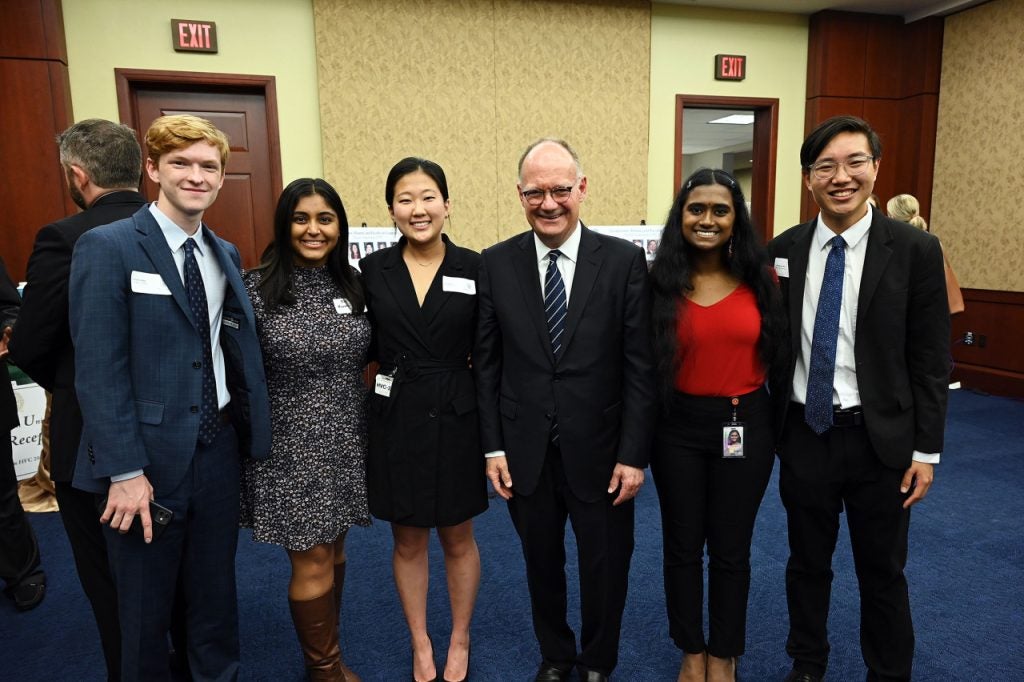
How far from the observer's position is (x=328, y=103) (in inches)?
187

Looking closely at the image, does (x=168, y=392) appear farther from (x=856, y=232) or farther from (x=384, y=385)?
(x=856, y=232)

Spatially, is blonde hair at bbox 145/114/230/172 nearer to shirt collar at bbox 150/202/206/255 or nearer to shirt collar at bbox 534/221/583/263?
shirt collar at bbox 150/202/206/255

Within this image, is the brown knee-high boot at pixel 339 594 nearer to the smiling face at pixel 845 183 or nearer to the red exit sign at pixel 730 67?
the smiling face at pixel 845 183

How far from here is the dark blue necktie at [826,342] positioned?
66.2 inches

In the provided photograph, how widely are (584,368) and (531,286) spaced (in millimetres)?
273

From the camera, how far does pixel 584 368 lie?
5.60 feet

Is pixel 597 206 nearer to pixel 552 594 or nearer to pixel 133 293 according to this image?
pixel 552 594

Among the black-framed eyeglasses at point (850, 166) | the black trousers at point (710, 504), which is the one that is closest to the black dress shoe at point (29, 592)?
the black trousers at point (710, 504)

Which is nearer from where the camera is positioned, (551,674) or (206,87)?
(551,674)

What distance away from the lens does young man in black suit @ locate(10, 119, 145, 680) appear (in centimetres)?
158

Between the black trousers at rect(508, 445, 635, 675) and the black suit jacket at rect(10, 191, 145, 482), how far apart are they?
1.22 meters

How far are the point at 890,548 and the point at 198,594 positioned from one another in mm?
1839

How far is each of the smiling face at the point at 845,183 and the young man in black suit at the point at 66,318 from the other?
6.13 feet

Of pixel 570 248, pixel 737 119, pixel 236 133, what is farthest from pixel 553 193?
pixel 737 119
